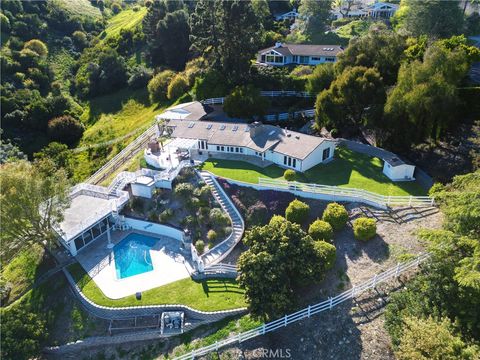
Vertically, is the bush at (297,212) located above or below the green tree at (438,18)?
below

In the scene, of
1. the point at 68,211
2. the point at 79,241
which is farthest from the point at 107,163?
the point at 79,241

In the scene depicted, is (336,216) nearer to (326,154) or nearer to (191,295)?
(326,154)

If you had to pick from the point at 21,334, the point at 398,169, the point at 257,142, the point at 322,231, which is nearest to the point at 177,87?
the point at 257,142

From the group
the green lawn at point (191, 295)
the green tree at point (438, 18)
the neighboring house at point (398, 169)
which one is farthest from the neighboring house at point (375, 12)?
the green lawn at point (191, 295)

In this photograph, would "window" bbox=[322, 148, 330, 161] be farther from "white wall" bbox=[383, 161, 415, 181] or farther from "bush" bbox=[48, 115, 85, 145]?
"bush" bbox=[48, 115, 85, 145]

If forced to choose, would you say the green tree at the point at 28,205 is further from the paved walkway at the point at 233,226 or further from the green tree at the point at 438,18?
the green tree at the point at 438,18

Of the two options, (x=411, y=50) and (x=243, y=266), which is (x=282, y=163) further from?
(x=411, y=50)

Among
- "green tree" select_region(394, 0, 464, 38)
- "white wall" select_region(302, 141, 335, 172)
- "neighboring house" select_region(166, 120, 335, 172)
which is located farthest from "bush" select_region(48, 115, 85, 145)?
"green tree" select_region(394, 0, 464, 38)
